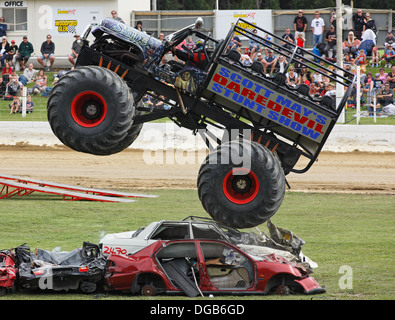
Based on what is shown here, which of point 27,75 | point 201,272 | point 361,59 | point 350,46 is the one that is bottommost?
point 201,272

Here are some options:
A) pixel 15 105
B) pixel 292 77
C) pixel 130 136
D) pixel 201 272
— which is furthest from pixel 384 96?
pixel 130 136

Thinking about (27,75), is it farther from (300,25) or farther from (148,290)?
(148,290)

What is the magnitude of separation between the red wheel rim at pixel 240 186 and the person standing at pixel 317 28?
2204 centimetres

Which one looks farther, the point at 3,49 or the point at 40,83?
the point at 3,49

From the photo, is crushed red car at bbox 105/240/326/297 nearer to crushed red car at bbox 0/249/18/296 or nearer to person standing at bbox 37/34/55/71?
crushed red car at bbox 0/249/18/296

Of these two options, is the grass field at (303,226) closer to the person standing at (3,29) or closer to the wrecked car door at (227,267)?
the wrecked car door at (227,267)

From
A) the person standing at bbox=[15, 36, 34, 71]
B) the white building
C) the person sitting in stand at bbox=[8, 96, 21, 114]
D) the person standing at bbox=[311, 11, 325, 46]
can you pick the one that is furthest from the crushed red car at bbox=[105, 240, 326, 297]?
the white building

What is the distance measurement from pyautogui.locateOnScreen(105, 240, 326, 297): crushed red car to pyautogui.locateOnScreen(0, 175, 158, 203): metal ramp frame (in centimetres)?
786

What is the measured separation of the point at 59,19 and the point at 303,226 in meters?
19.5

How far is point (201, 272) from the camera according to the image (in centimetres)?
1321

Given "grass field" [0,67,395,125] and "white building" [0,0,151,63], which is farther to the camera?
"white building" [0,0,151,63]

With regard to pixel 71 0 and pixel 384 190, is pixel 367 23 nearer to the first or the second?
pixel 384 190

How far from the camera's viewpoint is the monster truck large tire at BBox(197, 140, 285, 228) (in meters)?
10.5

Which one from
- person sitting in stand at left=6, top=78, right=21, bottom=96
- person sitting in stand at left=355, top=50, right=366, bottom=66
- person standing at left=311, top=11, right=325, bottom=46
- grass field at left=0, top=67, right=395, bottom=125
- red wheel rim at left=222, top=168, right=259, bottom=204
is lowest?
red wheel rim at left=222, top=168, right=259, bottom=204
